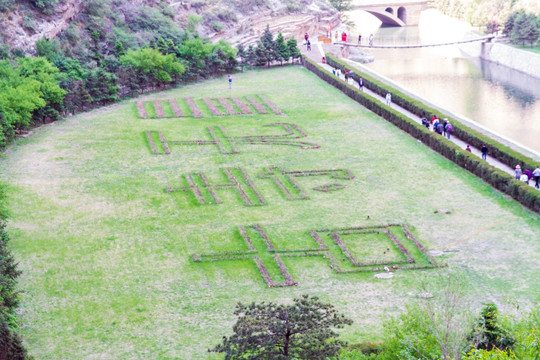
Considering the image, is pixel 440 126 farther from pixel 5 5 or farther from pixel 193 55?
pixel 5 5

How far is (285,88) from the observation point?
6412 cm

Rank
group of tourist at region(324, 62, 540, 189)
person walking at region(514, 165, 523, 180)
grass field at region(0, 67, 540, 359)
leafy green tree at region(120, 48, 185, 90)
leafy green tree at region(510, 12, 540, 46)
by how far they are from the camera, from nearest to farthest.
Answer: grass field at region(0, 67, 540, 359) < group of tourist at region(324, 62, 540, 189) < person walking at region(514, 165, 523, 180) < leafy green tree at region(120, 48, 185, 90) < leafy green tree at region(510, 12, 540, 46)

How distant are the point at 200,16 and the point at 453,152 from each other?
163ft

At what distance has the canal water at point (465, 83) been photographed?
183ft

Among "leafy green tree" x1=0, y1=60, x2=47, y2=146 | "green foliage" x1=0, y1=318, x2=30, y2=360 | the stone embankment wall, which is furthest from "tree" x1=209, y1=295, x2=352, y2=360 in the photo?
the stone embankment wall

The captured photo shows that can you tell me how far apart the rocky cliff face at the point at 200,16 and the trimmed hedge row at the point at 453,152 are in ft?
90.3

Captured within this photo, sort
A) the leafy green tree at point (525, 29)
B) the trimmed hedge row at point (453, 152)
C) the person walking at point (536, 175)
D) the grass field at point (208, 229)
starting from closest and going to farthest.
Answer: the grass field at point (208, 229)
the trimmed hedge row at point (453, 152)
the person walking at point (536, 175)
the leafy green tree at point (525, 29)

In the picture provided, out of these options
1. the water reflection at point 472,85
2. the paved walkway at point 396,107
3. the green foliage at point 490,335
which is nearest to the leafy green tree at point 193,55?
the paved walkway at point 396,107

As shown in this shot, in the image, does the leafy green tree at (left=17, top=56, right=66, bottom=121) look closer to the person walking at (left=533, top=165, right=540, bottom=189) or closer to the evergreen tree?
the evergreen tree

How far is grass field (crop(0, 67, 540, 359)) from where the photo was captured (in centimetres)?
2559

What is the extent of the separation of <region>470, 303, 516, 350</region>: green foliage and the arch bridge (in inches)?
3636

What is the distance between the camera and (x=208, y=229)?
109ft

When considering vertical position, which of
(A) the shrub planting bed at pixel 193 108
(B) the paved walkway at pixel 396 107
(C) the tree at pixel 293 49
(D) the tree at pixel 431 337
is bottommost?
(B) the paved walkway at pixel 396 107

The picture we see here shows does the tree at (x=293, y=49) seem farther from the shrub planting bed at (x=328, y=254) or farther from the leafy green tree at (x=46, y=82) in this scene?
the shrub planting bed at (x=328, y=254)
